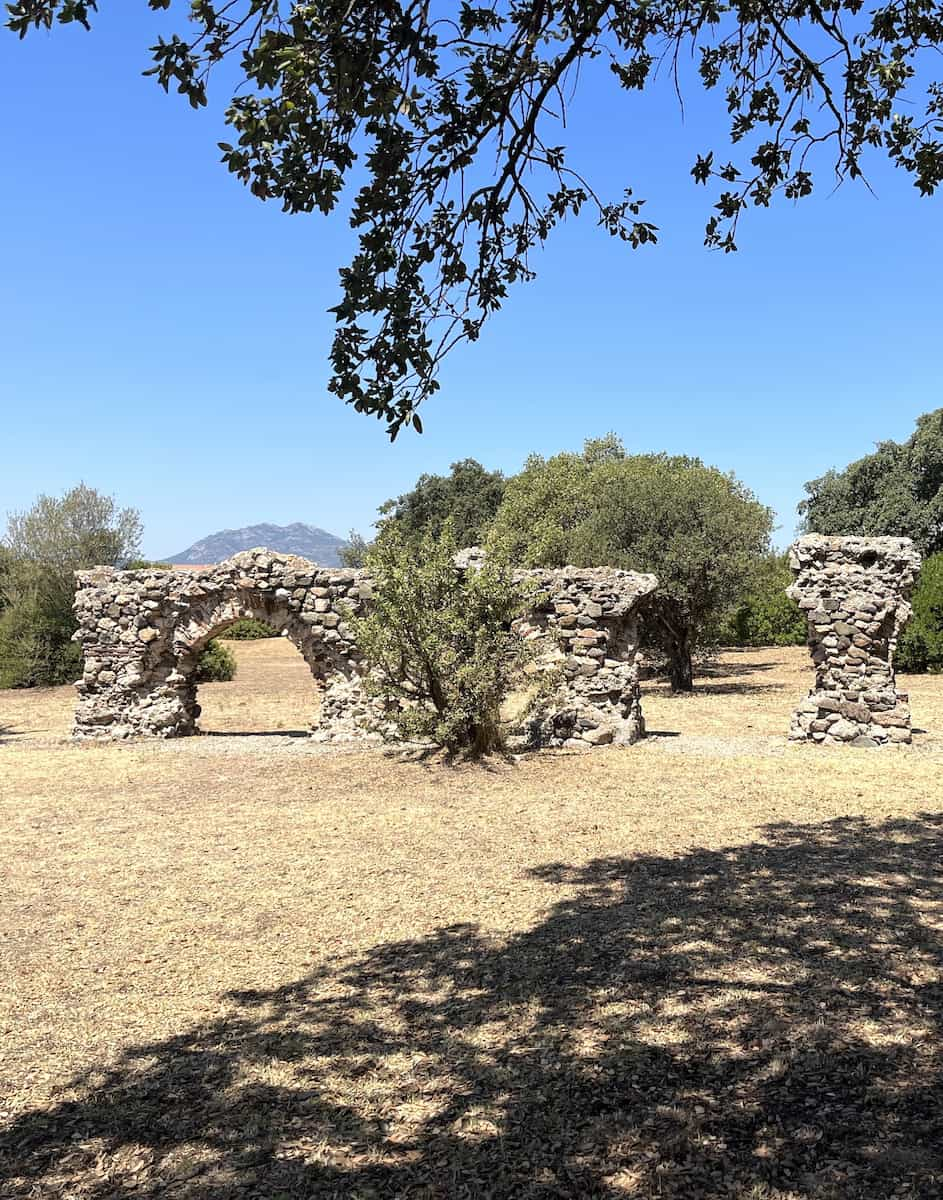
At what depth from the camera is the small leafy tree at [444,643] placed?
484 inches

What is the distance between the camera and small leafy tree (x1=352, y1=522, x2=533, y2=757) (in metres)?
12.3

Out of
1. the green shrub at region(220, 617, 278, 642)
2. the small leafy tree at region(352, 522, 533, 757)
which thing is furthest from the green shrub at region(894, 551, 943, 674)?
the green shrub at region(220, 617, 278, 642)

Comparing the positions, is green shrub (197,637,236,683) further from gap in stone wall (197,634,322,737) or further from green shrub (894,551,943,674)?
green shrub (894,551,943,674)

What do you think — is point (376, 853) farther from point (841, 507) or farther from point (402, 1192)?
point (841, 507)

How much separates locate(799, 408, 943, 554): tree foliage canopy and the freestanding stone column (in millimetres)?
21996

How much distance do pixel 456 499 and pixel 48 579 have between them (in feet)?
79.5

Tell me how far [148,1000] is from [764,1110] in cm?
366

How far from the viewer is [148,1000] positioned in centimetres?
554

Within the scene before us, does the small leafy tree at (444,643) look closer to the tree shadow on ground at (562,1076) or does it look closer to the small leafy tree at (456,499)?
the tree shadow on ground at (562,1076)

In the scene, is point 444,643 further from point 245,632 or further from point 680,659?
point 245,632

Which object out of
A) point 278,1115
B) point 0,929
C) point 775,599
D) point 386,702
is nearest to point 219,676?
point 386,702

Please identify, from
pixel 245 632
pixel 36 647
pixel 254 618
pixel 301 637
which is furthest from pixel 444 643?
pixel 245 632

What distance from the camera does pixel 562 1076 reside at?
14.1ft

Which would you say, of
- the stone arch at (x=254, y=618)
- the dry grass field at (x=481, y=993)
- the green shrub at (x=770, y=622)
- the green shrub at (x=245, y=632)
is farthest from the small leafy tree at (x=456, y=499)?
the dry grass field at (x=481, y=993)
